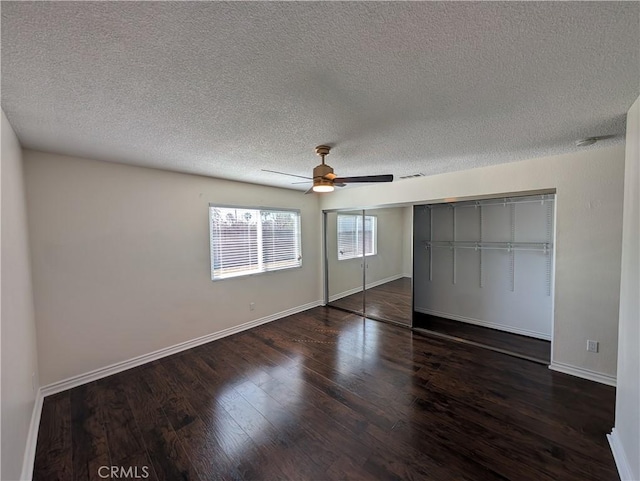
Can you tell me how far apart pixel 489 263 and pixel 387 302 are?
1819 mm

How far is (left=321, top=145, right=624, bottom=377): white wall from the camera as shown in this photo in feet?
7.96

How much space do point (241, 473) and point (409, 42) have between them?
2585 millimetres

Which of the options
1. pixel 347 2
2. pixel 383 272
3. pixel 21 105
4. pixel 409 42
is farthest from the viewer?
pixel 383 272

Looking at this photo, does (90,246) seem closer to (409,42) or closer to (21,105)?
(21,105)

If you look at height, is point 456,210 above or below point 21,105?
below

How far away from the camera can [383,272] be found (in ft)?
16.4

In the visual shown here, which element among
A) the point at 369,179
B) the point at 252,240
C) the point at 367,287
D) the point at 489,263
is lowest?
the point at 367,287

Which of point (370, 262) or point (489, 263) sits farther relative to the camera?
point (370, 262)

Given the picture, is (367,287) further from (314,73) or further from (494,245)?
(314,73)

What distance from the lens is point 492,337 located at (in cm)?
358

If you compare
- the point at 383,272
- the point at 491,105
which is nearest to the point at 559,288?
the point at 491,105

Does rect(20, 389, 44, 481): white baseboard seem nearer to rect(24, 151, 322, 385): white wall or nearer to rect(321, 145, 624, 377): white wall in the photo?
rect(24, 151, 322, 385): white wall

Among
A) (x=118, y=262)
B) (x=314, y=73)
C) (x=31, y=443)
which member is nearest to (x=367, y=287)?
(x=118, y=262)

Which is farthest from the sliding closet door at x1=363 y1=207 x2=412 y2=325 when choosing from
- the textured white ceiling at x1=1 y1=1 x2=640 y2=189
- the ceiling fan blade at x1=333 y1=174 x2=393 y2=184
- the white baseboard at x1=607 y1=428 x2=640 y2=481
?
the white baseboard at x1=607 y1=428 x2=640 y2=481
